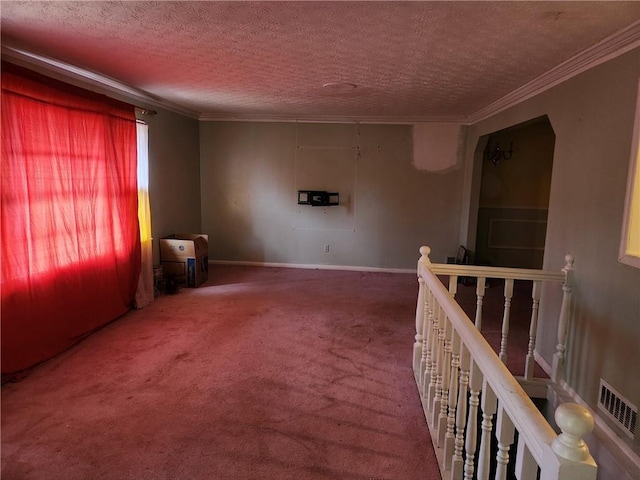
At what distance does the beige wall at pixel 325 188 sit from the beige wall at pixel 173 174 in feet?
0.96

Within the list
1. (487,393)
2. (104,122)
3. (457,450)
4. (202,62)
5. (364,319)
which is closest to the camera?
(487,393)

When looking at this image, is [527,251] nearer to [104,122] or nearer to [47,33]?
[104,122]

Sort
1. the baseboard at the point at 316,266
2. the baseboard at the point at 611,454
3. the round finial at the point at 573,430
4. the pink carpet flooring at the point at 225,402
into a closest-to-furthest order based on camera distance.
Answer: the round finial at the point at 573,430 → the pink carpet flooring at the point at 225,402 → the baseboard at the point at 611,454 → the baseboard at the point at 316,266

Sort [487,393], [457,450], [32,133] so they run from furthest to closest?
[32,133] → [457,450] → [487,393]

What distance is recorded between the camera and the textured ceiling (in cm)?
210

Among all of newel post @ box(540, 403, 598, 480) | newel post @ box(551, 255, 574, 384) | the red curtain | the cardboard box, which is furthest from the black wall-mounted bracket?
newel post @ box(540, 403, 598, 480)

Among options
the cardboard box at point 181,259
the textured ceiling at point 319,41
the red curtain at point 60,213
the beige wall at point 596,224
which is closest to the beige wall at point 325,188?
the cardboard box at point 181,259

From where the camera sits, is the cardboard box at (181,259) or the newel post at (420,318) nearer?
the newel post at (420,318)

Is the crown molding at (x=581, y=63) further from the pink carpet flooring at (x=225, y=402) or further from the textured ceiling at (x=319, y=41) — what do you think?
the pink carpet flooring at (x=225, y=402)

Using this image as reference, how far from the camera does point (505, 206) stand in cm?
620

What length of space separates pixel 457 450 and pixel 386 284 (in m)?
3.79

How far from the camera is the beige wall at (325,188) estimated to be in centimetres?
605

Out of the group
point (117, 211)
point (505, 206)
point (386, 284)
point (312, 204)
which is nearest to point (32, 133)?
point (117, 211)

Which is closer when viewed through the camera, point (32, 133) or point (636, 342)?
point (636, 342)
